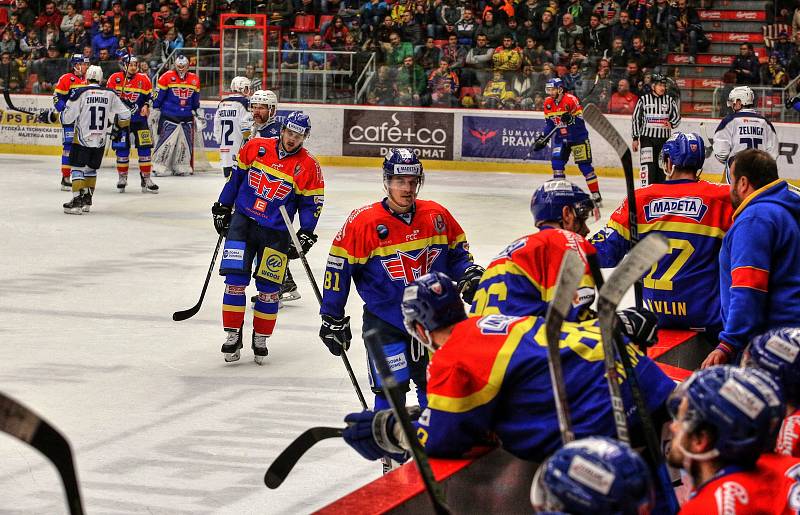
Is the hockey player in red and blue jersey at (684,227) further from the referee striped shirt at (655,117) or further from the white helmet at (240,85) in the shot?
the referee striped shirt at (655,117)

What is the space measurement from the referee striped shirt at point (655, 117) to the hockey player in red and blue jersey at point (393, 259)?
970 centimetres

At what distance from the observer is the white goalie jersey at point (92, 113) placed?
1373cm

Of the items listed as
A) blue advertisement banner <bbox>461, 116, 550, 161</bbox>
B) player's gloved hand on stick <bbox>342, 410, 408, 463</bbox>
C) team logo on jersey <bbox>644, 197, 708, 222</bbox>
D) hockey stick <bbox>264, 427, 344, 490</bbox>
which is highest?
team logo on jersey <bbox>644, 197, 708, 222</bbox>

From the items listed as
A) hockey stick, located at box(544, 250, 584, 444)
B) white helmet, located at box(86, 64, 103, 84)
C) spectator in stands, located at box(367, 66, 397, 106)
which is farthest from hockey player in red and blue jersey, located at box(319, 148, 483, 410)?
spectator in stands, located at box(367, 66, 397, 106)

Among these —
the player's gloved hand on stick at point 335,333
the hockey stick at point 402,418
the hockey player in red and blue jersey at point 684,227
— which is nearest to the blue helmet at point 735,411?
the hockey stick at point 402,418

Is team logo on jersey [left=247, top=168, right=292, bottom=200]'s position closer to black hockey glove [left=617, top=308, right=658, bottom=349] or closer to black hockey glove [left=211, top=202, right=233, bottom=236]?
black hockey glove [left=211, top=202, right=233, bottom=236]

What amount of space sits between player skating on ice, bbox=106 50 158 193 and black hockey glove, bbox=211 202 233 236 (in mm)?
8063

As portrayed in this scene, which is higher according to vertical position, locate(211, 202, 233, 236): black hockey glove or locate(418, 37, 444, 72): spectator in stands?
locate(418, 37, 444, 72): spectator in stands

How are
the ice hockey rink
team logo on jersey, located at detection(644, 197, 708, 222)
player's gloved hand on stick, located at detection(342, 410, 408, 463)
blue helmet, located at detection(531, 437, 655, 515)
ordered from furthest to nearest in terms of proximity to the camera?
1. the ice hockey rink
2. team logo on jersey, located at detection(644, 197, 708, 222)
3. player's gloved hand on stick, located at detection(342, 410, 408, 463)
4. blue helmet, located at detection(531, 437, 655, 515)

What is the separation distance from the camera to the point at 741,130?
10.4 meters

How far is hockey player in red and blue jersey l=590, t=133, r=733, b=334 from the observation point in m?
5.16

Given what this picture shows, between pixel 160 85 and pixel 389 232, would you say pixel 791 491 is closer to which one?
pixel 389 232

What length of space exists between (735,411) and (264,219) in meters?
5.35

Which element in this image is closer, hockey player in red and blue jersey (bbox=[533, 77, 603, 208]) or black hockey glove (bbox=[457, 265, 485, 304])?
black hockey glove (bbox=[457, 265, 485, 304])
